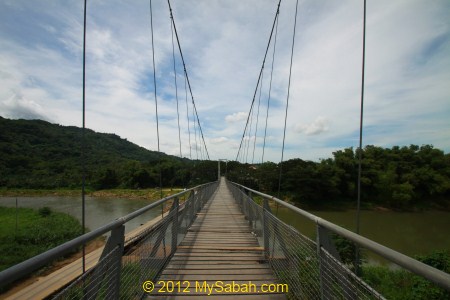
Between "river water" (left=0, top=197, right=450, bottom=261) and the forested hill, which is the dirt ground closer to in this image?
"river water" (left=0, top=197, right=450, bottom=261)

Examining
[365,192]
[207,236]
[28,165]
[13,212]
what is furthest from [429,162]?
[28,165]

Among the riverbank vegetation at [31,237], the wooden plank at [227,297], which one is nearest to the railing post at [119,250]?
the wooden plank at [227,297]

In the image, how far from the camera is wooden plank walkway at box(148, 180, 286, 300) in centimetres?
239

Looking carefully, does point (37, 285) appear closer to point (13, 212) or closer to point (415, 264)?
point (415, 264)

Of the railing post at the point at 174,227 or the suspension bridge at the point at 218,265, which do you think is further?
the railing post at the point at 174,227

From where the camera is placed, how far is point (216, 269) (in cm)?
298

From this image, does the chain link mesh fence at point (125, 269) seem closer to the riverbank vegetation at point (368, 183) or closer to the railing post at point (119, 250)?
the railing post at point (119, 250)

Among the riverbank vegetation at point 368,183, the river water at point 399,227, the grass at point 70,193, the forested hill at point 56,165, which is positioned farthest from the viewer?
the grass at point 70,193

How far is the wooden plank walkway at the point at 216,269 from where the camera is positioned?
2.39m

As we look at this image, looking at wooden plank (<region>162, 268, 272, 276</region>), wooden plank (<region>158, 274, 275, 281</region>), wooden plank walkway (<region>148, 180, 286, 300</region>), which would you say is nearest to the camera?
wooden plank walkway (<region>148, 180, 286, 300</region>)

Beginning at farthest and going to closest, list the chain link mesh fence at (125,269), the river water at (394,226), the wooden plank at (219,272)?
the river water at (394,226) < the wooden plank at (219,272) < the chain link mesh fence at (125,269)

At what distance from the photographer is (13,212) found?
3022 cm

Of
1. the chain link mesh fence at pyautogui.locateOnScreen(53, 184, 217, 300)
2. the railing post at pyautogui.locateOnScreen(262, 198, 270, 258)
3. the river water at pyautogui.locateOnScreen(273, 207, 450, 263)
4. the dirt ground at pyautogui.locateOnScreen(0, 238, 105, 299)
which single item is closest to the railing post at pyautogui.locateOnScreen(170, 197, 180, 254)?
the chain link mesh fence at pyautogui.locateOnScreen(53, 184, 217, 300)

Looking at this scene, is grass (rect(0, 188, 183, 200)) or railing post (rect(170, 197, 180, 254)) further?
grass (rect(0, 188, 183, 200))
